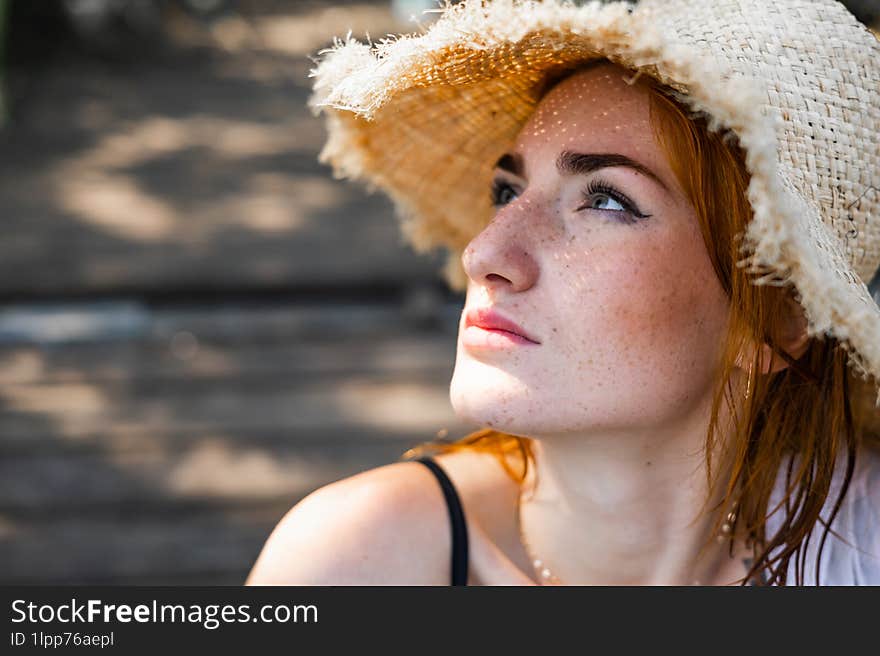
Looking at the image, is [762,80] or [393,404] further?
[393,404]

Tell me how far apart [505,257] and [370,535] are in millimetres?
475

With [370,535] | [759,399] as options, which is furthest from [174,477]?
[759,399]

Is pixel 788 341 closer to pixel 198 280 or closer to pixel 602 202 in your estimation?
pixel 602 202

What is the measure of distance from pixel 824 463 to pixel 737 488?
14cm

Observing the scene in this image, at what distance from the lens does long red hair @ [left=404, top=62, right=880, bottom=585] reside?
38.9 inches

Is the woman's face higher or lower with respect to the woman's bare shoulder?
higher

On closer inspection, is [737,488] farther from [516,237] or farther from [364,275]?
[364,275]

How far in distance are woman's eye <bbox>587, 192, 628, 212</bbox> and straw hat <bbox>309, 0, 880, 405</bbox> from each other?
0.51 ft

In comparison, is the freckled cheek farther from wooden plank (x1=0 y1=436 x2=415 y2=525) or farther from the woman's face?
wooden plank (x1=0 y1=436 x2=415 y2=525)

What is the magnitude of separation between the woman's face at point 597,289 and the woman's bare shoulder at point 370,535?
260mm

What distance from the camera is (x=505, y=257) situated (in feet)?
3.42

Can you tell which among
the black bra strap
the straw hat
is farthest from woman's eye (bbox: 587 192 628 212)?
the black bra strap

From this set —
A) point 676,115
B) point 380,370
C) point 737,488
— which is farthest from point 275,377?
point 676,115

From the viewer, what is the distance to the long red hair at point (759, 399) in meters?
0.99
